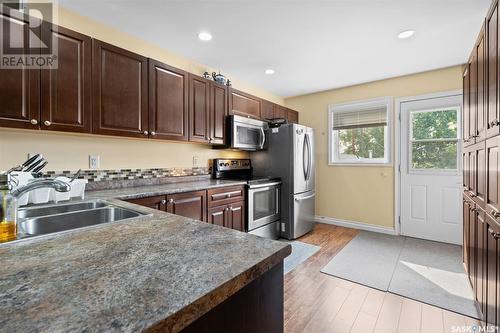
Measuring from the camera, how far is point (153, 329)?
400 mm

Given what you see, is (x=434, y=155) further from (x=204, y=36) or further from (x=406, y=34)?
(x=204, y=36)

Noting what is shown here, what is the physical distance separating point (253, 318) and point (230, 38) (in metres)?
2.55

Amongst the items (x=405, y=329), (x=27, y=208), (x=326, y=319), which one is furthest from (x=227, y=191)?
(x=405, y=329)

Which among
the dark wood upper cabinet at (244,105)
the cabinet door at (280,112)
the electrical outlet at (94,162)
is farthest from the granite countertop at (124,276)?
the cabinet door at (280,112)

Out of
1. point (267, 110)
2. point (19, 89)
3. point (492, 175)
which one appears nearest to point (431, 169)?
point (492, 175)

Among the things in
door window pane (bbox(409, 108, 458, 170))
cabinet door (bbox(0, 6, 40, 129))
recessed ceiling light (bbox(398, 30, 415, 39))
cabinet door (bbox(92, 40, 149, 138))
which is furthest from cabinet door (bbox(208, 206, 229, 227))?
door window pane (bbox(409, 108, 458, 170))

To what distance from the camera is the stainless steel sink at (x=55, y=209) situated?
1346 millimetres

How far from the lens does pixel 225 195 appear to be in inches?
106

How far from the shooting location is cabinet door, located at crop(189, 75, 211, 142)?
2700 mm

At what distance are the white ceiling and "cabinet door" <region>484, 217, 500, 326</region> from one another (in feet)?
5.90

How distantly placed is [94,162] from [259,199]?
A: 73.5 inches

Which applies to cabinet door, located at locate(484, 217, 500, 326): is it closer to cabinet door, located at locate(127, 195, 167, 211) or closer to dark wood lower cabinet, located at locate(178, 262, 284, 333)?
dark wood lower cabinet, located at locate(178, 262, 284, 333)

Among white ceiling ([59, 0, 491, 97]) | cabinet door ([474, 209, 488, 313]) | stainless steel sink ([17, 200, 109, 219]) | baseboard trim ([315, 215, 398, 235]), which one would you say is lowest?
baseboard trim ([315, 215, 398, 235])

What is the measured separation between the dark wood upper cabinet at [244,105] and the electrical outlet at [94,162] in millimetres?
1634
